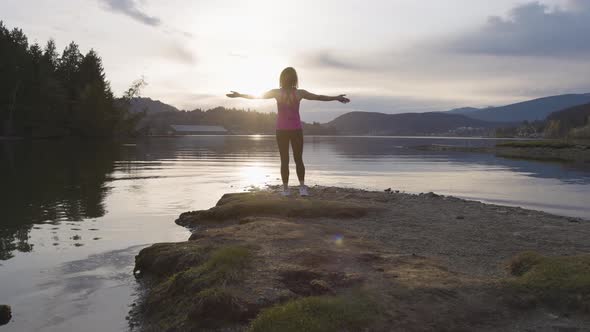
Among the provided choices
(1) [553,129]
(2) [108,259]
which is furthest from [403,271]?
(1) [553,129]

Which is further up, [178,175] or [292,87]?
[292,87]

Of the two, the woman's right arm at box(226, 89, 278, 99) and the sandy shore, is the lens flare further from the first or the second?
the woman's right arm at box(226, 89, 278, 99)

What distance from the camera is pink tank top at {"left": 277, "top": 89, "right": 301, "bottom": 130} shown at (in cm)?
1233

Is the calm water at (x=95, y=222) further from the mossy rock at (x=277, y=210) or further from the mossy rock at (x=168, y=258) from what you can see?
the mossy rock at (x=277, y=210)

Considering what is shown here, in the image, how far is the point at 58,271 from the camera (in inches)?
302

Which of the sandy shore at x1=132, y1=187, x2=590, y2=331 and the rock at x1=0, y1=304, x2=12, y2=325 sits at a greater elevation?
the sandy shore at x1=132, y1=187, x2=590, y2=331

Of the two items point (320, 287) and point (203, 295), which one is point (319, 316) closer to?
point (320, 287)

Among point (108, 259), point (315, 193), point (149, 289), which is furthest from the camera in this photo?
point (315, 193)

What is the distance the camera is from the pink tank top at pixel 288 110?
12328 millimetres

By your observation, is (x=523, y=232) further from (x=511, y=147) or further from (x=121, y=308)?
Answer: (x=511, y=147)

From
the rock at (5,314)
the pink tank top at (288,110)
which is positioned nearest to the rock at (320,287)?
the rock at (5,314)

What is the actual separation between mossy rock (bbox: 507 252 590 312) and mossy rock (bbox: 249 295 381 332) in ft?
7.07

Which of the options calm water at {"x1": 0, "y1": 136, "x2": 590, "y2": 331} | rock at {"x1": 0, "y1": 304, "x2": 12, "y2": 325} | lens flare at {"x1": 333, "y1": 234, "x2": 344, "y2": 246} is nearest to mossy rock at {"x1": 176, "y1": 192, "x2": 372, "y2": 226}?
calm water at {"x1": 0, "y1": 136, "x2": 590, "y2": 331}

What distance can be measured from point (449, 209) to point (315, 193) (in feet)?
15.6
